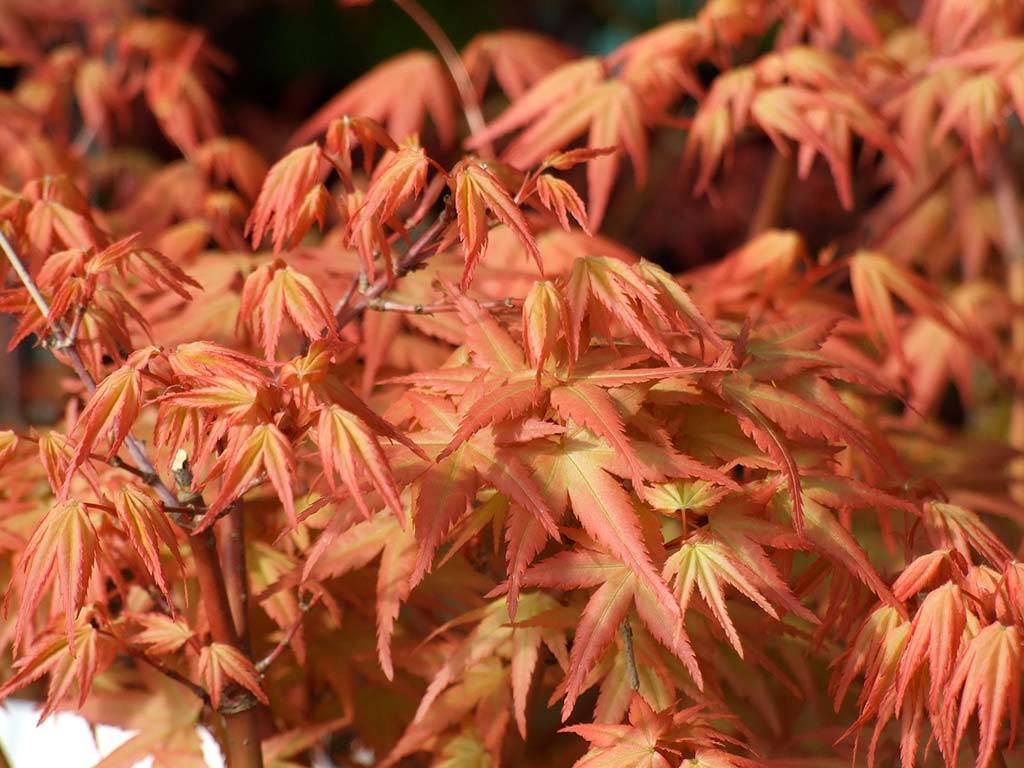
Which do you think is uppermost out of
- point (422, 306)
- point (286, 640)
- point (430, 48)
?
point (422, 306)

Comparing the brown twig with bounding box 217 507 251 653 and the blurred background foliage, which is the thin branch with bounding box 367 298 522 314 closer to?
the brown twig with bounding box 217 507 251 653

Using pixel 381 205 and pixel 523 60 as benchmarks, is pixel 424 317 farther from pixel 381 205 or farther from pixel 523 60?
pixel 523 60

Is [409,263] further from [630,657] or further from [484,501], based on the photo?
[630,657]

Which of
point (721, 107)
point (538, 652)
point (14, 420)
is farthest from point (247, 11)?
point (538, 652)

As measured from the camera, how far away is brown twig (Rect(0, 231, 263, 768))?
31.1 inches

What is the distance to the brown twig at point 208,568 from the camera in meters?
0.79

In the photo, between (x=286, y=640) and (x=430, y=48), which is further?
(x=430, y=48)

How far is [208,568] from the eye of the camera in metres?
0.81

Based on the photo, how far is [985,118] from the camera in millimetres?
1316

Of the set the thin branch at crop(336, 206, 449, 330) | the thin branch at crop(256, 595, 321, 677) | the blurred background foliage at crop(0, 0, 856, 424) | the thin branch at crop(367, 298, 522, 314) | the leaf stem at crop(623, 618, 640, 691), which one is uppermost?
the thin branch at crop(336, 206, 449, 330)

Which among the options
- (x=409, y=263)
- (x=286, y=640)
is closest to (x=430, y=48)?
(x=409, y=263)

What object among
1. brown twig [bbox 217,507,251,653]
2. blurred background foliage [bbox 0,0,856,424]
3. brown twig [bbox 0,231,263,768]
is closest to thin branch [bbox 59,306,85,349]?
brown twig [bbox 0,231,263,768]

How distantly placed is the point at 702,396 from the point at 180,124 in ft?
3.56

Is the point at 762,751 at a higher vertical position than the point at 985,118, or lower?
lower
